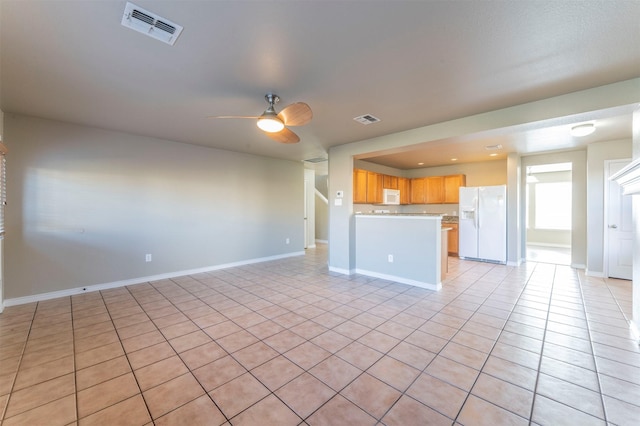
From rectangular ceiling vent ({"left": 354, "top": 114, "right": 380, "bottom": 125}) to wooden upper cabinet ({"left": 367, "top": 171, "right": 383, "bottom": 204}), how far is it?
2.56m

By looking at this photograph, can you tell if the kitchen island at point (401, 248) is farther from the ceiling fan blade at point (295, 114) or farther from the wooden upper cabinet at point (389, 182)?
the ceiling fan blade at point (295, 114)

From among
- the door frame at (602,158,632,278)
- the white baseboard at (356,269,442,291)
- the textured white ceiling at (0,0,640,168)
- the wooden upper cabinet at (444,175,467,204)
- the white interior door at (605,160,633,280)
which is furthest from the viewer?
the wooden upper cabinet at (444,175,467,204)

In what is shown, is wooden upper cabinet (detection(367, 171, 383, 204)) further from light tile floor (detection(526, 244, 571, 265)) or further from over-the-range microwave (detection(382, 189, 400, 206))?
light tile floor (detection(526, 244, 571, 265))

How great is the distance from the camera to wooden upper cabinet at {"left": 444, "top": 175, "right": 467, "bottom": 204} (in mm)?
6602

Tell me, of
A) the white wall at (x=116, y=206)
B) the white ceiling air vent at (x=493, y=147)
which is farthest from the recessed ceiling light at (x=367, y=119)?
the white wall at (x=116, y=206)

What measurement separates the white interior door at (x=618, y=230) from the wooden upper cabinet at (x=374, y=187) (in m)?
3.98

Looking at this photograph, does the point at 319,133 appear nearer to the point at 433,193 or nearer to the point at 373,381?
the point at 373,381

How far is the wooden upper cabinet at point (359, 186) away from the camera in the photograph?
562 cm

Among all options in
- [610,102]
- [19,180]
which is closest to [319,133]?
[610,102]

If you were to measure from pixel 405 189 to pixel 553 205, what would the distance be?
17.6ft

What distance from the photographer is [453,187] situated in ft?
22.0

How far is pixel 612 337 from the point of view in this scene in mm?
2395

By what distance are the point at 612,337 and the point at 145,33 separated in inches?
184

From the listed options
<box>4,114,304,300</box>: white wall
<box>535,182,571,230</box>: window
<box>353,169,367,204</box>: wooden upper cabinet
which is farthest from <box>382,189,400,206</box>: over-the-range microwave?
<box>535,182,571,230</box>: window
